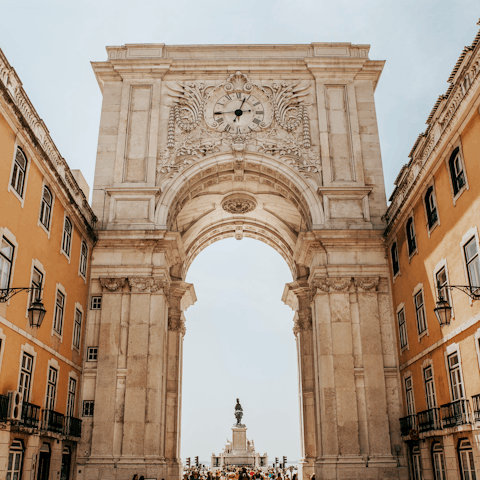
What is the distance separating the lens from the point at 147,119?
98.8 feet

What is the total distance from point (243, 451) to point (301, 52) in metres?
40.2

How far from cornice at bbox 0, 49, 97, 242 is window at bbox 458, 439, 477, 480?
16.8 metres

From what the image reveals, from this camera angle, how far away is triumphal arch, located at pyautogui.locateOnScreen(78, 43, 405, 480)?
80.0ft

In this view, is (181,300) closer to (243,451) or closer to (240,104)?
(240,104)

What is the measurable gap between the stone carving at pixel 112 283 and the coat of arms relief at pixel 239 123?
18.4 feet

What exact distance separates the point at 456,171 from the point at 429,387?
8218 millimetres

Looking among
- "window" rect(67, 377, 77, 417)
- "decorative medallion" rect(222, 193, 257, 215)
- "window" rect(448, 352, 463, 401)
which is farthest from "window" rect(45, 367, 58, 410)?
"decorative medallion" rect(222, 193, 257, 215)

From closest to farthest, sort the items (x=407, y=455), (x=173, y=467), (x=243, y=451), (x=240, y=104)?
1. (x=407, y=455)
2. (x=173, y=467)
3. (x=240, y=104)
4. (x=243, y=451)

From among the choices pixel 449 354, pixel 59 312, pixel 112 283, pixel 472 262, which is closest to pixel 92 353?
pixel 112 283

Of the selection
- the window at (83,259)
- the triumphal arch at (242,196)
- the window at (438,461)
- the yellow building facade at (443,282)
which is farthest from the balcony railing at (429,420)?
the window at (83,259)

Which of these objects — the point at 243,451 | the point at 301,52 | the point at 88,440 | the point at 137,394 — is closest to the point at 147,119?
the point at 301,52

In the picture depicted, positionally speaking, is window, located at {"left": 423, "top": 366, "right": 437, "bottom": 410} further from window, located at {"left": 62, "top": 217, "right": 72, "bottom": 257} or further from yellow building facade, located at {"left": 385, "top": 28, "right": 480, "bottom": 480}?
window, located at {"left": 62, "top": 217, "right": 72, "bottom": 257}

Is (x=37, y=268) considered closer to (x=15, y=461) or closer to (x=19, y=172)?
(x=19, y=172)

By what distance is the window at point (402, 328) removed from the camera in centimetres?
2434
